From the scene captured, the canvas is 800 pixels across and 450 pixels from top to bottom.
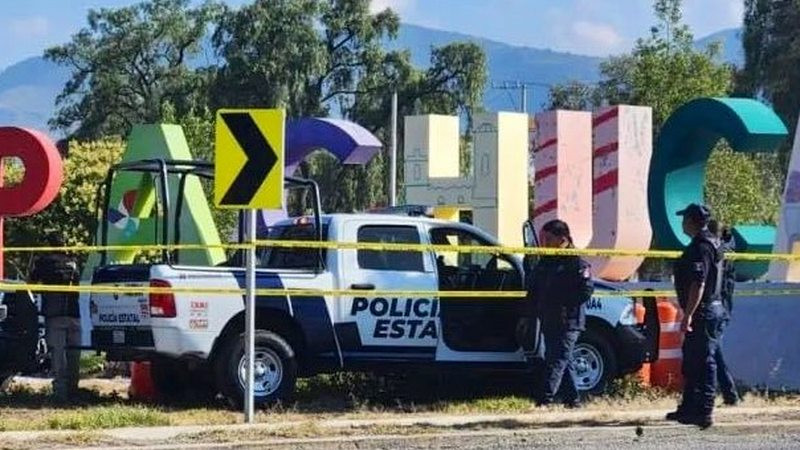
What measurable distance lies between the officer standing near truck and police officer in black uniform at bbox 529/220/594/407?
4.59 metres

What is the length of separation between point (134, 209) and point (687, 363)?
1067 cm

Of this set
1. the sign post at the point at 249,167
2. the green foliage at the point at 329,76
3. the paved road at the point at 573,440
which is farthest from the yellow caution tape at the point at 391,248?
the green foliage at the point at 329,76

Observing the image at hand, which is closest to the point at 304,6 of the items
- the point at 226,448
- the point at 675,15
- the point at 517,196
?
the point at 675,15

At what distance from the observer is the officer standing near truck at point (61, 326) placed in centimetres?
1421

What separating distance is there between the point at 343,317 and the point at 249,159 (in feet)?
8.22

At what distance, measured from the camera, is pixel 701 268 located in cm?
1157

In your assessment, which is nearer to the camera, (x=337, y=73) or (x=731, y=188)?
(x=731, y=188)

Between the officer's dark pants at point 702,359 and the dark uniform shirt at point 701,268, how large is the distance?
133 millimetres

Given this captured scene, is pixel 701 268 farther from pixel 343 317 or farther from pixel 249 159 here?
pixel 249 159

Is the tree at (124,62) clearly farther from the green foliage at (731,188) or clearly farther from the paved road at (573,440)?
the paved road at (573,440)

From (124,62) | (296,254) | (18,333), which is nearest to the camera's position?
(296,254)

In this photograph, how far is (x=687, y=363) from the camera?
11750 millimetres

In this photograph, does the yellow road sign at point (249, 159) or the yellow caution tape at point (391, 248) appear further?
the yellow caution tape at point (391, 248)

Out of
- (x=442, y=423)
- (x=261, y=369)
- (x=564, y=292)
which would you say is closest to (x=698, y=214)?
(x=564, y=292)
